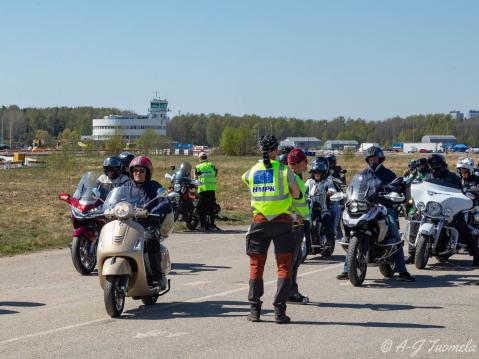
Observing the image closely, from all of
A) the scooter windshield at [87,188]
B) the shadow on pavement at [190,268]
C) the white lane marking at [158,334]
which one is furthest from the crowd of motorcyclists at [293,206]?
the shadow on pavement at [190,268]

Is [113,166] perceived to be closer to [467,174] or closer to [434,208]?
[434,208]

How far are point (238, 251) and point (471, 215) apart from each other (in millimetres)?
4512

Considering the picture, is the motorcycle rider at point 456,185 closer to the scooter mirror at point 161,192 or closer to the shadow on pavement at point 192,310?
the shadow on pavement at point 192,310

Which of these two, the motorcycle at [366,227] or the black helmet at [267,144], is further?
the motorcycle at [366,227]

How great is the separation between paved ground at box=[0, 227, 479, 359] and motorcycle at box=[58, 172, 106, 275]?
0.94 ft

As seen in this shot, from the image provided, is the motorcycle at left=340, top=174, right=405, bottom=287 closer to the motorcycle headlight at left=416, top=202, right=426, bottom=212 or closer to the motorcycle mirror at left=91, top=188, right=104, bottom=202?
the motorcycle headlight at left=416, top=202, right=426, bottom=212

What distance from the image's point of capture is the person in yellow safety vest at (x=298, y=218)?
30.4 ft

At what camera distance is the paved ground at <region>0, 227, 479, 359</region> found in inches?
295

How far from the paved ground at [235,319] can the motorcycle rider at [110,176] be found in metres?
1.40

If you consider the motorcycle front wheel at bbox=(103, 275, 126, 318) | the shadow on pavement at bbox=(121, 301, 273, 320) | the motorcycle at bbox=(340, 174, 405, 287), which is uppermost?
the motorcycle at bbox=(340, 174, 405, 287)

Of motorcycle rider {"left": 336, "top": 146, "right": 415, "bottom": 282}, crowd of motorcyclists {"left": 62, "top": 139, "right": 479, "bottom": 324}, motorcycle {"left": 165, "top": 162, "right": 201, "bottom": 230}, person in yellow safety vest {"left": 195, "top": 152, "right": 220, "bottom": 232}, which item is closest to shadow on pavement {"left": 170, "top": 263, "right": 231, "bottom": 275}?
crowd of motorcyclists {"left": 62, "top": 139, "right": 479, "bottom": 324}

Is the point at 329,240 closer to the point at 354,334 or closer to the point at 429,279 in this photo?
the point at 429,279

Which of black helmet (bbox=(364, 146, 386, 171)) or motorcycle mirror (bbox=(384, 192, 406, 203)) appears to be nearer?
motorcycle mirror (bbox=(384, 192, 406, 203))

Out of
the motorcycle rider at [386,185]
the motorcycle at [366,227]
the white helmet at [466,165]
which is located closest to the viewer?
the motorcycle at [366,227]
